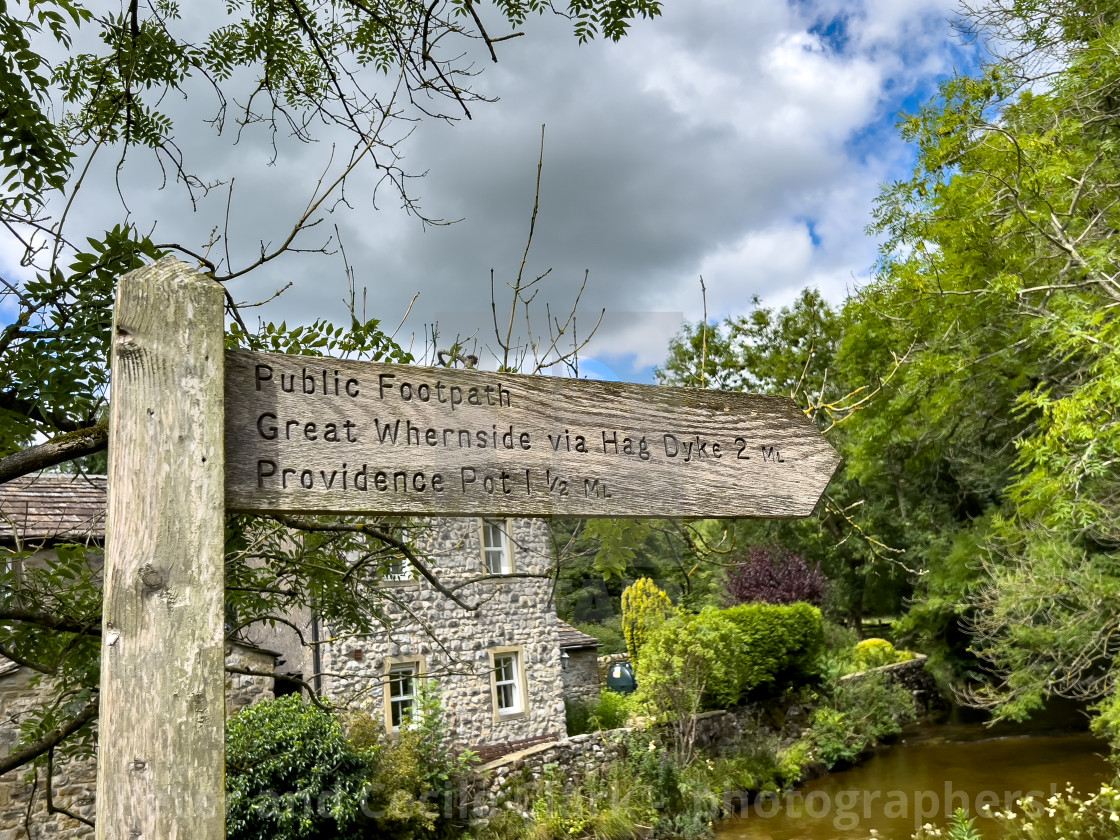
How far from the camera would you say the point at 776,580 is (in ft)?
62.0

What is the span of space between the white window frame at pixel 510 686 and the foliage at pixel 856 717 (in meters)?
5.09

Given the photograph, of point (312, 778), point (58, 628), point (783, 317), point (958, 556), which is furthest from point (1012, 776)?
point (58, 628)

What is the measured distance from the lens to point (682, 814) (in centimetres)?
1152

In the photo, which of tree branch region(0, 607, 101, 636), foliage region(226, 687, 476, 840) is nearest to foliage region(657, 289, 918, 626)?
foliage region(226, 687, 476, 840)

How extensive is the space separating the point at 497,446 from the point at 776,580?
60.2ft

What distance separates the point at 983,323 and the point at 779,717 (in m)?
7.71

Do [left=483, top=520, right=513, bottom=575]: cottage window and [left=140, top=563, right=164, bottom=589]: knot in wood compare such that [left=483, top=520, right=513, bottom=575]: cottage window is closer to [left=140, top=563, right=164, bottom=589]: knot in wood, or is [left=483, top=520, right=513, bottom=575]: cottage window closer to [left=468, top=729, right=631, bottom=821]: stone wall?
[left=468, top=729, right=631, bottom=821]: stone wall

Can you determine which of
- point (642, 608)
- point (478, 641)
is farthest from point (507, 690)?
point (642, 608)

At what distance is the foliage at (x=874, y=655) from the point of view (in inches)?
704

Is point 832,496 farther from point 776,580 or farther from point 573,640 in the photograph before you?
point 573,640

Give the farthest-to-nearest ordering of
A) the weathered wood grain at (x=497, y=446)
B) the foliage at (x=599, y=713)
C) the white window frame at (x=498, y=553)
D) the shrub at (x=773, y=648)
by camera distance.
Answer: the shrub at (x=773, y=648), the foliage at (x=599, y=713), the white window frame at (x=498, y=553), the weathered wood grain at (x=497, y=446)

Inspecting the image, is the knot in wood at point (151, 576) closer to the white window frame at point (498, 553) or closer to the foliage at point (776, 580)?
the white window frame at point (498, 553)

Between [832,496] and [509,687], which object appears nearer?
[509,687]

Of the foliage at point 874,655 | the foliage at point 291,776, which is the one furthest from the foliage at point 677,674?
the foliage at point 874,655
